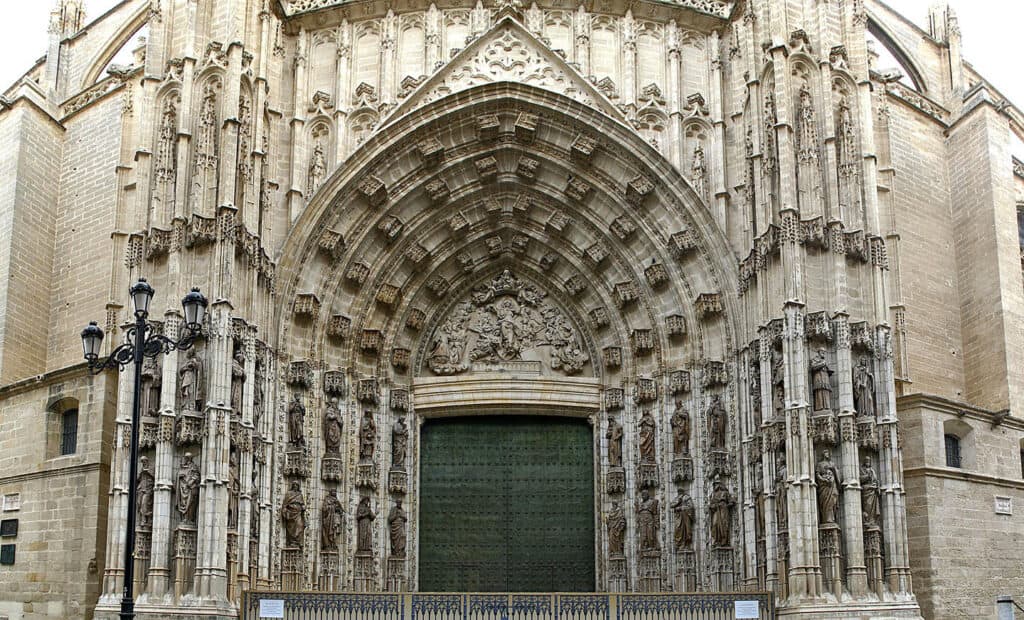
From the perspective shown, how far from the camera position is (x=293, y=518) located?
17453 mm

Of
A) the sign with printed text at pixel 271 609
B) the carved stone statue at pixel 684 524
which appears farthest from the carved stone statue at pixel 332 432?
the carved stone statue at pixel 684 524

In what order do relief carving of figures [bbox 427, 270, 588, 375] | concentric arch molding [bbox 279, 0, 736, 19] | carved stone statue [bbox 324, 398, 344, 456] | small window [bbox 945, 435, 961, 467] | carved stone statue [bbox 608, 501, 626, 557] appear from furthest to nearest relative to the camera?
relief carving of figures [bbox 427, 270, 588, 375] < concentric arch molding [bbox 279, 0, 736, 19] < carved stone statue [bbox 608, 501, 626, 557] < carved stone statue [bbox 324, 398, 344, 456] < small window [bbox 945, 435, 961, 467]

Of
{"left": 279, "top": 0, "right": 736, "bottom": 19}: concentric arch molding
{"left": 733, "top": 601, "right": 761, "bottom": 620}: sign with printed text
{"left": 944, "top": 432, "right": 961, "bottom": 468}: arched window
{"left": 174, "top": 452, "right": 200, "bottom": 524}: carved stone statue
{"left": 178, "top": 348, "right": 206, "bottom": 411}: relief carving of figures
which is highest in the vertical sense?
{"left": 279, "top": 0, "right": 736, "bottom": 19}: concentric arch molding

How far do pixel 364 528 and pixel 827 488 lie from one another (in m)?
6.94

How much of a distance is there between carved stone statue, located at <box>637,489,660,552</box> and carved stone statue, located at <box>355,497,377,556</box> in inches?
160

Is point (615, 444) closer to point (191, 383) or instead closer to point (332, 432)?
point (332, 432)

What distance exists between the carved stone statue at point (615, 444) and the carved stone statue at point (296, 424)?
476 centimetres

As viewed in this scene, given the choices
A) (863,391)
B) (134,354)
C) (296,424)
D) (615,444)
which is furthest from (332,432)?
(863,391)

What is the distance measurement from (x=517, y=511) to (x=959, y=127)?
10.8 m

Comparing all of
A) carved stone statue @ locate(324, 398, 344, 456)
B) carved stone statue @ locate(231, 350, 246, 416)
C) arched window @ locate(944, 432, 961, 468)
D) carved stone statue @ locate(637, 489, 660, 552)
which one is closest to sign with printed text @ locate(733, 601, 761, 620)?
carved stone statue @ locate(637, 489, 660, 552)

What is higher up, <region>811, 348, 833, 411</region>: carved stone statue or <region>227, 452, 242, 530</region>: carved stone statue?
<region>811, 348, 833, 411</region>: carved stone statue

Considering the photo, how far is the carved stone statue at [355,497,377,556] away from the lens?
59.8 feet

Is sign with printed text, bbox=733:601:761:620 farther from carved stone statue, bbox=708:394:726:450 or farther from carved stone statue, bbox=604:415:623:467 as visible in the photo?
carved stone statue, bbox=604:415:623:467

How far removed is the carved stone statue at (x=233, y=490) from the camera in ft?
52.4
